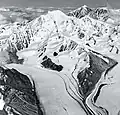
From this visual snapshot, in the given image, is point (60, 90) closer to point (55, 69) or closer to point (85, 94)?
point (85, 94)

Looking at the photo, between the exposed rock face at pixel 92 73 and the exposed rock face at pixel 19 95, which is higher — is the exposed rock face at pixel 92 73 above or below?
below

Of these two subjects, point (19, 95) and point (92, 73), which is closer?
point (19, 95)

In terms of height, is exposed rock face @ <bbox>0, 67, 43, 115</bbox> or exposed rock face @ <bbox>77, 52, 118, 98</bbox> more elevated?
exposed rock face @ <bbox>0, 67, 43, 115</bbox>

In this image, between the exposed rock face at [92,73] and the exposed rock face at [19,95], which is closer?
the exposed rock face at [19,95]

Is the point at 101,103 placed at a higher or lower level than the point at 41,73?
higher

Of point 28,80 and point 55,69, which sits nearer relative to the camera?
point 28,80

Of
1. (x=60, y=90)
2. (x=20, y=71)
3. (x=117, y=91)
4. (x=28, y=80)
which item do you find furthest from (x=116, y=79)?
(x=20, y=71)

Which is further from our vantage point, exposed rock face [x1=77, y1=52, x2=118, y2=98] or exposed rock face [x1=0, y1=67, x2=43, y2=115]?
exposed rock face [x1=77, y1=52, x2=118, y2=98]

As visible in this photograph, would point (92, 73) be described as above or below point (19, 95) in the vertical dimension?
below
